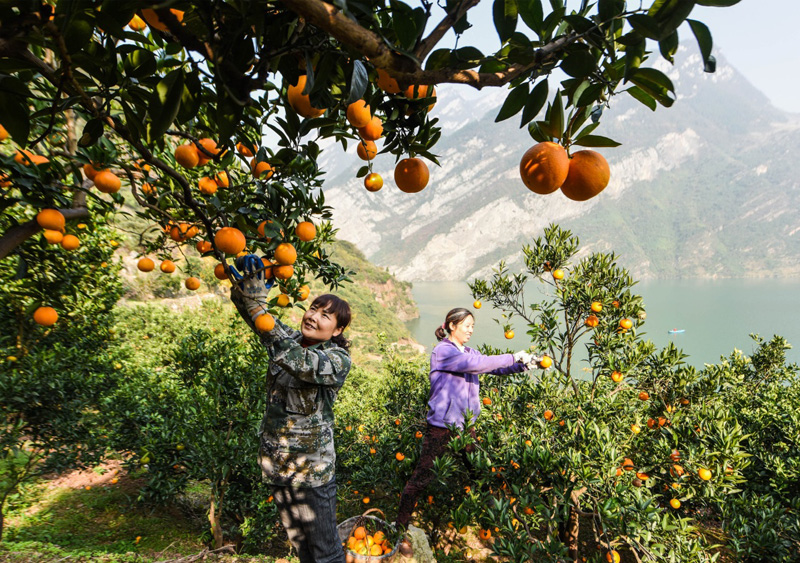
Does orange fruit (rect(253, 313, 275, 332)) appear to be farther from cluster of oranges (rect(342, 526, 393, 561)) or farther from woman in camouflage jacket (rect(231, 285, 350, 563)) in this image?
cluster of oranges (rect(342, 526, 393, 561))

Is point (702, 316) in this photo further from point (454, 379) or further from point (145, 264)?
point (145, 264)

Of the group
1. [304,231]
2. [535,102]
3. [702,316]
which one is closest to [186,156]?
[304,231]

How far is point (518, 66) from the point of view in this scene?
0.67 metres

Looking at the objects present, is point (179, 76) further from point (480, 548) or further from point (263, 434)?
point (480, 548)

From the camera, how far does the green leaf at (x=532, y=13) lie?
68 centimetres

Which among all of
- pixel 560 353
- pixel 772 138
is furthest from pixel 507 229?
pixel 560 353

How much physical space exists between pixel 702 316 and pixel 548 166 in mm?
56327

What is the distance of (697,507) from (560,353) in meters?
1.15

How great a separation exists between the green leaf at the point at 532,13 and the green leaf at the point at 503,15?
15 millimetres

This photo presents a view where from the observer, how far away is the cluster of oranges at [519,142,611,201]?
0.77m

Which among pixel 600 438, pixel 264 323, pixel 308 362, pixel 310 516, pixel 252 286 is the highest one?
pixel 252 286

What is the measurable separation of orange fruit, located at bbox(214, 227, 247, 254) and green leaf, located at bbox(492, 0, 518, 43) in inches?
33.6

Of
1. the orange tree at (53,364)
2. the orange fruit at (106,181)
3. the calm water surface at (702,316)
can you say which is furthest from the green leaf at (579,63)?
the calm water surface at (702,316)

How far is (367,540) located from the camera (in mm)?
2133
